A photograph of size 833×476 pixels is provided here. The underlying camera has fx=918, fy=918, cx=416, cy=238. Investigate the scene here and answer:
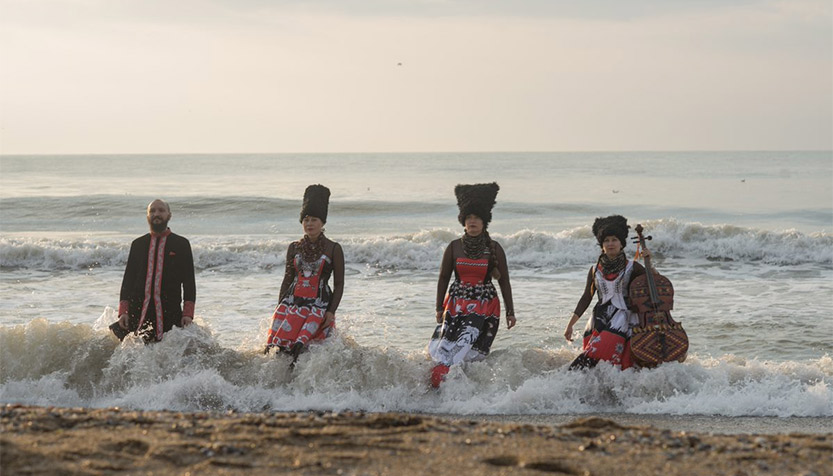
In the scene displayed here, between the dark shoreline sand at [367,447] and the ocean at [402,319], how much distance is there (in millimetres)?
1731

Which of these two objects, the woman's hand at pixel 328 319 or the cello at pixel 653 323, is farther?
the woman's hand at pixel 328 319

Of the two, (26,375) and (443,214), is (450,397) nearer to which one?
(26,375)

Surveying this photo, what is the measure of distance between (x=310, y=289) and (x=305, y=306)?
16 cm

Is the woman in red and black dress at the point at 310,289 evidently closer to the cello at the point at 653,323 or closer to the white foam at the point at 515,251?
the cello at the point at 653,323

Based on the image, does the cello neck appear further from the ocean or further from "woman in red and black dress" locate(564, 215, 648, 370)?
the ocean

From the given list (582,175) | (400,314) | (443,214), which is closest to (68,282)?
(400,314)

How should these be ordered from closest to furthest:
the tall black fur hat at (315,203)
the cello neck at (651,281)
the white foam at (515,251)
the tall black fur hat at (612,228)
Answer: the cello neck at (651,281) → the tall black fur hat at (612,228) → the tall black fur hat at (315,203) → the white foam at (515,251)

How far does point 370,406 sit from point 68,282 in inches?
377

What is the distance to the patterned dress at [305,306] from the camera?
7.96 meters

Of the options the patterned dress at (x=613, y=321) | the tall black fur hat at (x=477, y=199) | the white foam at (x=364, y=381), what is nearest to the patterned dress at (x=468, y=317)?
the white foam at (x=364, y=381)

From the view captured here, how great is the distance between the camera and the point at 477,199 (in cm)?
779

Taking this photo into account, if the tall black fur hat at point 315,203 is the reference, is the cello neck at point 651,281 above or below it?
below

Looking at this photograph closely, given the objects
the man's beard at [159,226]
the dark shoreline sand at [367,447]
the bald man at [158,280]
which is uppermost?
the man's beard at [159,226]

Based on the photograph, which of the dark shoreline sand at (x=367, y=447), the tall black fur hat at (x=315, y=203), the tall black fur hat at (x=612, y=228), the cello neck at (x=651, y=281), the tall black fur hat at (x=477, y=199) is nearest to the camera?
the dark shoreline sand at (x=367, y=447)
